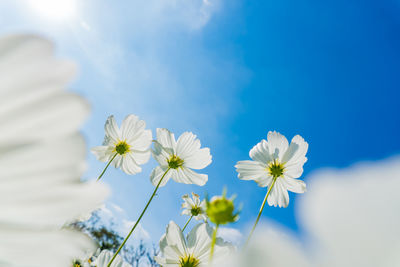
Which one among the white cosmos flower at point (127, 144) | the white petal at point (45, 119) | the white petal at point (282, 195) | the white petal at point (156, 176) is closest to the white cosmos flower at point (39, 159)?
the white petal at point (45, 119)

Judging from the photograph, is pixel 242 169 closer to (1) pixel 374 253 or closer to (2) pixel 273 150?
(2) pixel 273 150

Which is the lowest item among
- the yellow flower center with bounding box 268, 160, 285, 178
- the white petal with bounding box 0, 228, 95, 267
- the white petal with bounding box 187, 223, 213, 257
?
the white petal with bounding box 0, 228, 95, 267

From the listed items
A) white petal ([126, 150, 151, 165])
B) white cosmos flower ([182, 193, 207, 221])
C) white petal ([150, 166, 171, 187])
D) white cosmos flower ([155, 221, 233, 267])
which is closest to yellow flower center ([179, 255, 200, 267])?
white cosmos flower ([155, 221, 233, 267])

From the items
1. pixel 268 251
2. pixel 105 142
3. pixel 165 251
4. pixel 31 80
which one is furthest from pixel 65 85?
pixel 105 142

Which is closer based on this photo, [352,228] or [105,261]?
[352,228]

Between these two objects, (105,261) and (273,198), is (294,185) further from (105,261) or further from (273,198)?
(105,261)

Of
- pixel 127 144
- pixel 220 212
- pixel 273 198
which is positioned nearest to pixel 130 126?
pixel 127 144

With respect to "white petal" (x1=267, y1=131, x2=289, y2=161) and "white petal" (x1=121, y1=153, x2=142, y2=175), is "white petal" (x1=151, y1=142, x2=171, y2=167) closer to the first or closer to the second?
"white petal" (x1=121, y1=153, x2=142, y2=175)
